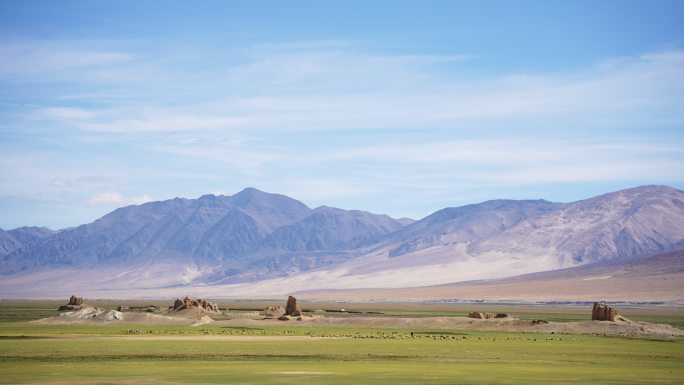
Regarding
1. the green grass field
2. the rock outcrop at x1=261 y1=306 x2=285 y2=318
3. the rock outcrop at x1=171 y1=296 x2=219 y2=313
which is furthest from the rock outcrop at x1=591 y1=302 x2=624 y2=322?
the rock outcrop at x1=171 y1=296 x2=219 y2=313

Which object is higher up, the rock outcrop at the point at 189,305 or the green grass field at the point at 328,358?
the rock outcrop at the point at 189,305

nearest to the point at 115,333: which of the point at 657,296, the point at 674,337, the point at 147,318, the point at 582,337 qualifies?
the point at 147,318

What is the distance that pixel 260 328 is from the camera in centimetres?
8925

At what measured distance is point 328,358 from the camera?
52.8 metres

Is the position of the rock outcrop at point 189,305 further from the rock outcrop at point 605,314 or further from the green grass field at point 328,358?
the rock outcrop at point 605,314

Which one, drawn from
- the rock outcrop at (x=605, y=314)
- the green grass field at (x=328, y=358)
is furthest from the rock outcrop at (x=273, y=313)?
the rock outcrop at (x=605, y=314)

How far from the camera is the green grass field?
4150 cm

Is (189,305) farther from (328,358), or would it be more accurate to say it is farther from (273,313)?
(328,358)

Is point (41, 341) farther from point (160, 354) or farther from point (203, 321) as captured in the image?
point (203, 321)

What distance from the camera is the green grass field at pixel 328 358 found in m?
41.5

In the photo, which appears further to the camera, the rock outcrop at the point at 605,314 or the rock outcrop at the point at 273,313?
the rock outcrop at the point at 273,313

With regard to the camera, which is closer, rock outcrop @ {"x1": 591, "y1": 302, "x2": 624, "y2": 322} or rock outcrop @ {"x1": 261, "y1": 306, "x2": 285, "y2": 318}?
rock outcrop @ {"x1": 591, "y1": 302, "x2": 624, "y2": 322}

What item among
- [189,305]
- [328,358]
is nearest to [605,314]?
[328,358]

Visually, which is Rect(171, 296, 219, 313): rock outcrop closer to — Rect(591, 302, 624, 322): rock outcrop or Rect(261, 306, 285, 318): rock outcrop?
Rect(261, 306, 285, 318): rock outcrop
